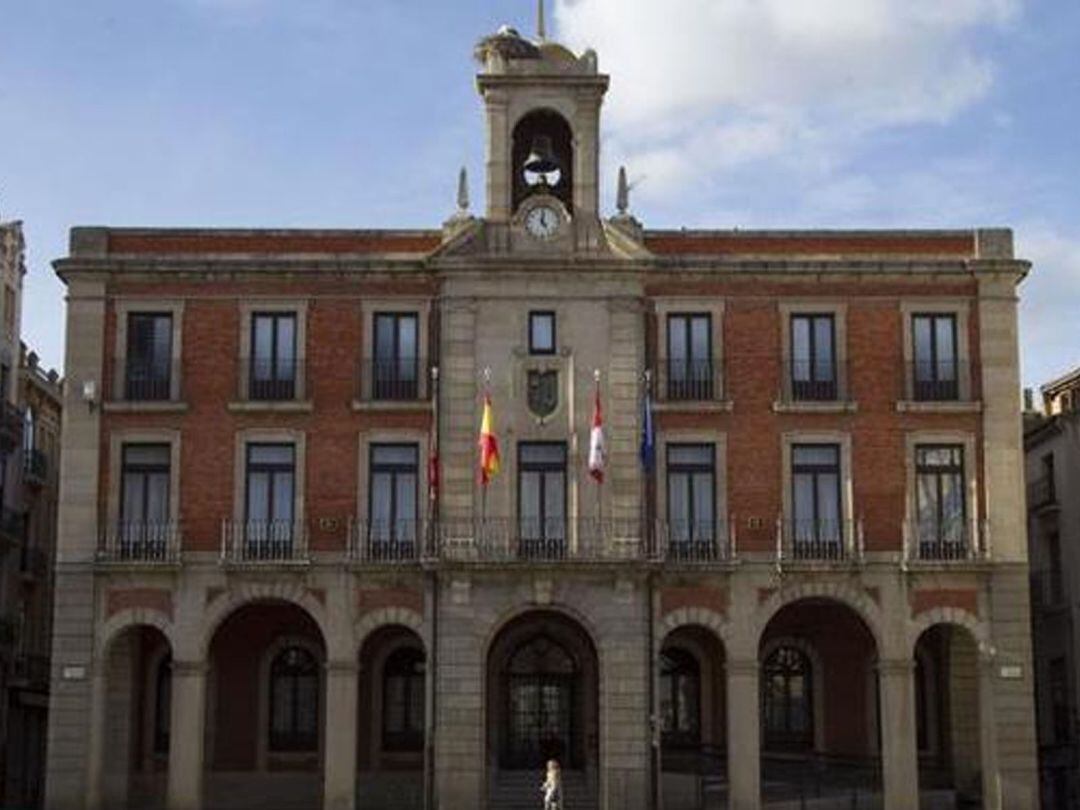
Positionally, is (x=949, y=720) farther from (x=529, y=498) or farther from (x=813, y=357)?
(x=529, y=498)

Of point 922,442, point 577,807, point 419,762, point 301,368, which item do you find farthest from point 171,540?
point 922,442

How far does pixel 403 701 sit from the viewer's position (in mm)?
52250

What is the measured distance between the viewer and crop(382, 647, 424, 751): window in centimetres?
5172

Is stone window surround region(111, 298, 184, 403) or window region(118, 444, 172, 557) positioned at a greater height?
stone window surround region(111, 298, 184, 403)

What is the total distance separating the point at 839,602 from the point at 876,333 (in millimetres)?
6885

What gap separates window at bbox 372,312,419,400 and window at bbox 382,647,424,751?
23.1 ft

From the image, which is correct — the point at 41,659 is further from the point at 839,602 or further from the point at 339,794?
the point at 839,602

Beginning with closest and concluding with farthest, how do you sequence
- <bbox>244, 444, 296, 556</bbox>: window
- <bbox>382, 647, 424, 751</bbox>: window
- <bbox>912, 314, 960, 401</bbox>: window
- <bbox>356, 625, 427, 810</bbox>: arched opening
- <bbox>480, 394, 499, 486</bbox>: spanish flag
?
<bbox>480, 394, 499, 486</bbox>: spanish flag
<bbox>244, 444, 296, 556</bbox>: window
<bbox>912, 314, 960, 401</bbox>: window
<bbox>356, 625, 427, 810</bbox>: arched opening
<bbox>382, 647, 424, 751</bbox>: window

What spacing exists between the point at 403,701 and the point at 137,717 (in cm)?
683

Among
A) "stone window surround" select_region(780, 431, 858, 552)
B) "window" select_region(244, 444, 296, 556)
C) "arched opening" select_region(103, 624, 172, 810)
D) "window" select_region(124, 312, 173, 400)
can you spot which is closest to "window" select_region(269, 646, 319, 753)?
"arched opening" select_region(103, 624, 172, 810)

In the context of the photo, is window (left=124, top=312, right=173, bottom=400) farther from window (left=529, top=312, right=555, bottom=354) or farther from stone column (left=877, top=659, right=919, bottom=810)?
stone column (left=877, top=659, right=919, bottom=810)

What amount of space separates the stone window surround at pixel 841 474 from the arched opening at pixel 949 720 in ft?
12.4

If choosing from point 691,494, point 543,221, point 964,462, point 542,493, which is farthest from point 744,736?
point 543,221

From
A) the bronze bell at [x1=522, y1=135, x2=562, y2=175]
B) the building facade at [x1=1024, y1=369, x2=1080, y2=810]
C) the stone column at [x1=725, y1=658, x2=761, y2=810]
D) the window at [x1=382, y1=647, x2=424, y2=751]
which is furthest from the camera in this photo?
the building facade at [x1=1024, y1=369, x2=1080, y2=810]
